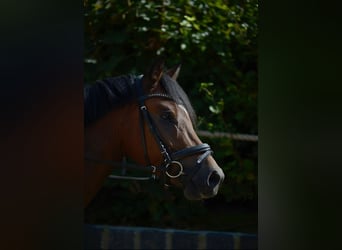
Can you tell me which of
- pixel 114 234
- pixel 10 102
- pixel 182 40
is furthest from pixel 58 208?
pixel 182 40

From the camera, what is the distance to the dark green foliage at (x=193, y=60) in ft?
15.2

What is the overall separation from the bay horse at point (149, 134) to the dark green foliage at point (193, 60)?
1.17 metres

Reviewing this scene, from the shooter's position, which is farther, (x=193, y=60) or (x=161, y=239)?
(x=193, y=60)

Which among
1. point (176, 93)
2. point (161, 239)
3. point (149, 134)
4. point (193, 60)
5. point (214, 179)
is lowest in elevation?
point (161, 239)

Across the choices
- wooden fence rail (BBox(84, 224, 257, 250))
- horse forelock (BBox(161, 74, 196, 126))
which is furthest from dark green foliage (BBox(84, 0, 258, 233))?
horse forelock (BBox(161, 74, 196, 126))

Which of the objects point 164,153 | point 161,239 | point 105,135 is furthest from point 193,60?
point 164,153

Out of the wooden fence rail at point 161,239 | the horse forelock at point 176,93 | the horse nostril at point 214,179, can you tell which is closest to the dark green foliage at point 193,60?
the wooden fence rail at point 161,239

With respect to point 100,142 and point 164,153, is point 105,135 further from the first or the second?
point 164,153

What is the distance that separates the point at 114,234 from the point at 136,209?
24.5 inches

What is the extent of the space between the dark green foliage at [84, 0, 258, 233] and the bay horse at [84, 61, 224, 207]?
117cm

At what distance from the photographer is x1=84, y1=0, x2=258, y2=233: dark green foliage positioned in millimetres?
4625

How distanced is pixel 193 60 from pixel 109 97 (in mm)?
1654

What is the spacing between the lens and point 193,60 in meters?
4.87

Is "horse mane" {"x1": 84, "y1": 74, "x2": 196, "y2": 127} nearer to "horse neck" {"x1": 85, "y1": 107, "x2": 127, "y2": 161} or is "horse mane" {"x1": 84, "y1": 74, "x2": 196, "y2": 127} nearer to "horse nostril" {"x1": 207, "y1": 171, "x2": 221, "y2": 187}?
"horse neck" {"x1": 85, "y1": 107, "x2": 127, "y2": 161}
